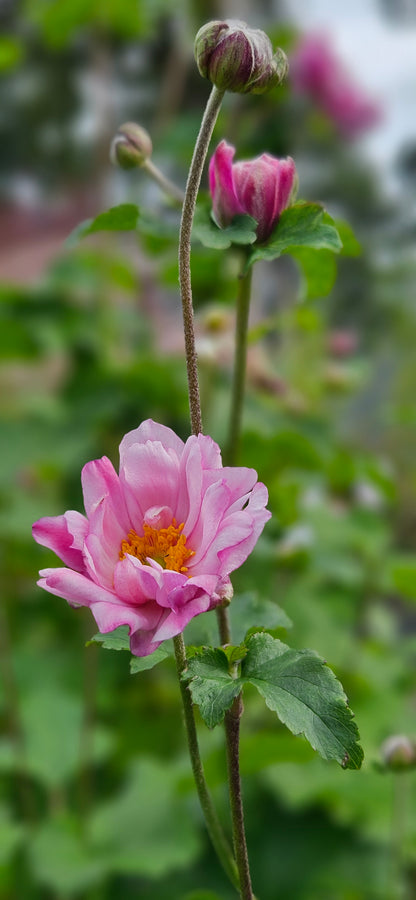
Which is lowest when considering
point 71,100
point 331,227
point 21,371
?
point 331,227

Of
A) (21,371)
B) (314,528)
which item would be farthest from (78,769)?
(21,371)

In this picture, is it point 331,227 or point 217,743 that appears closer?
point 331,227

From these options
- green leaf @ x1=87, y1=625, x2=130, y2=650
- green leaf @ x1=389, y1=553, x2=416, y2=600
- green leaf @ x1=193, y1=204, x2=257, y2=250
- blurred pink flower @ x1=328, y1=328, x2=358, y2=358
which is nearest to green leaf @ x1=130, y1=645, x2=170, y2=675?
green leaf @ x1=87, y1=625, x2=130, y2=650

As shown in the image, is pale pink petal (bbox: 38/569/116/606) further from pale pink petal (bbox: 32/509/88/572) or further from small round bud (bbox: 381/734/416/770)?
small round bud (bbox: 381/734/416/770)

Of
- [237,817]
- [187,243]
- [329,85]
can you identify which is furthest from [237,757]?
[329,85]

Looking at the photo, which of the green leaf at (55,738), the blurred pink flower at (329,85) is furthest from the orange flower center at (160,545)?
the blurred pink flower at (329,85)

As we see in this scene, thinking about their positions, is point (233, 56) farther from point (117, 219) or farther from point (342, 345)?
point (342, 345)

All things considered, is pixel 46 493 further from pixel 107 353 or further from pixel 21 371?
pixel 21 371
